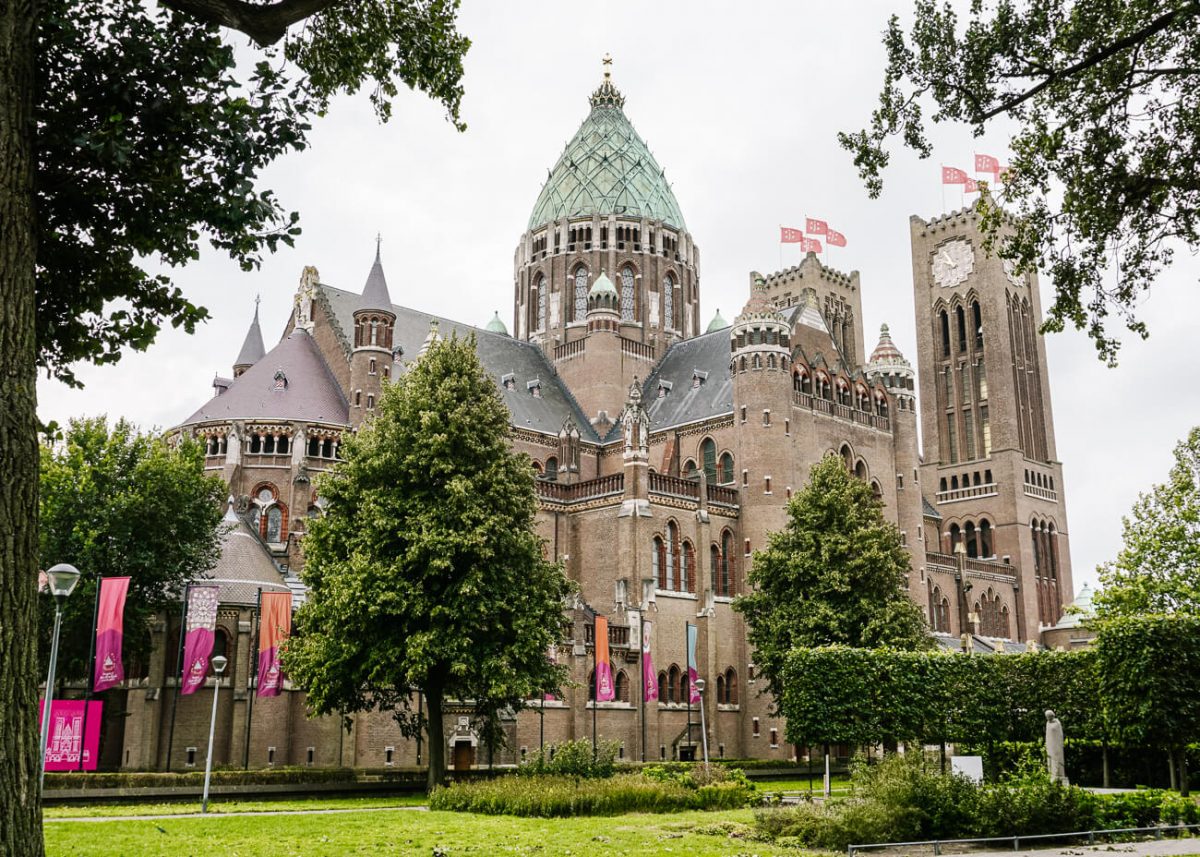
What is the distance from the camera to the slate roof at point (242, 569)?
5141 cm

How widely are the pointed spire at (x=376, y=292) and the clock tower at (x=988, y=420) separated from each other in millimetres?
55144

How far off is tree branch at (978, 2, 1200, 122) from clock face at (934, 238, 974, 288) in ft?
303

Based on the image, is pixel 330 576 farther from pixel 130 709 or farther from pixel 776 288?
pixel 776 288

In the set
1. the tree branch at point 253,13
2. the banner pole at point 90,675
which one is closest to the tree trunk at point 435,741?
the banner pole at point 90,675

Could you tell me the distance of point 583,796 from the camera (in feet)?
92.8

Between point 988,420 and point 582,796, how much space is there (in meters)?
82.9

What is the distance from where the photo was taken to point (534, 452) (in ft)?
224

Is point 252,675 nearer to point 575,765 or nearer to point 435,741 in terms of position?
point 435,741

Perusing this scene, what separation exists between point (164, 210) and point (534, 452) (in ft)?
176

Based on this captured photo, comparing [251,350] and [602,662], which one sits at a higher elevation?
[251,350]

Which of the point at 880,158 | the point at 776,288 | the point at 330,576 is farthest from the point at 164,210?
the point at 776,288

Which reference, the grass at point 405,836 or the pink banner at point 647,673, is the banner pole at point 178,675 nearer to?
the grass at point 405,836

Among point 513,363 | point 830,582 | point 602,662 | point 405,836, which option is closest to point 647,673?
point 602,662

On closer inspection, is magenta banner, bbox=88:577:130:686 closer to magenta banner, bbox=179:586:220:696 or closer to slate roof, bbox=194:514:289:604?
magenta banner, bbox=179:586:220:696
